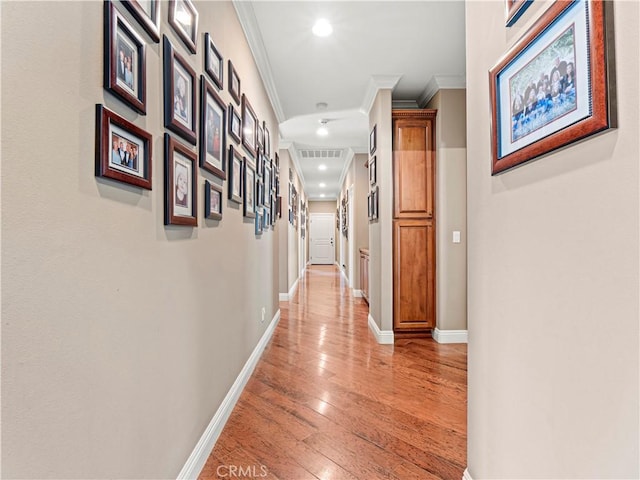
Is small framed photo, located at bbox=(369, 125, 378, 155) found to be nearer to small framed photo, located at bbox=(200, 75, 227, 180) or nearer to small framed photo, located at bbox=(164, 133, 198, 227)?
small framed photo, located at bbox=(200, 75, 227, 180)

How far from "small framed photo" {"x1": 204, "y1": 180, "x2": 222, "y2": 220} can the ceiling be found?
4.29 feet

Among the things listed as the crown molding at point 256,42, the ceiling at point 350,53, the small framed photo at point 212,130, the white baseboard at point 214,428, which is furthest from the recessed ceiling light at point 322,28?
the white baseboard at point 214,428

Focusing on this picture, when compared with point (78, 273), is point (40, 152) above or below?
above

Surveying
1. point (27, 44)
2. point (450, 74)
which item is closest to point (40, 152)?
point (27, 44)

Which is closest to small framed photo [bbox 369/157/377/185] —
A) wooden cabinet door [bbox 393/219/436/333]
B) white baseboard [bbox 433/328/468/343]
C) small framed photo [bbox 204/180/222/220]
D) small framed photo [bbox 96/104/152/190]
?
wooden cabinet door [bbox 393/219/436/333]

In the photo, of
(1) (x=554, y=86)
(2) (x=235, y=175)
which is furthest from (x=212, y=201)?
(1) (x=554, y=86)

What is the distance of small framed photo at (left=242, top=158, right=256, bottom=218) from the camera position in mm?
2322

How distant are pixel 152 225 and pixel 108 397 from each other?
524mm

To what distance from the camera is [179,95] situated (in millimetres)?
1280

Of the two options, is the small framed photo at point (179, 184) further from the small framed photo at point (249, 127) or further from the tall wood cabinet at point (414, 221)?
the tall wood cabinet at point (414, 221)

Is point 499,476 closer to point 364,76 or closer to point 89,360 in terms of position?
point 89,360

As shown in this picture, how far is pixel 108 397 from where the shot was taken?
2.89ft

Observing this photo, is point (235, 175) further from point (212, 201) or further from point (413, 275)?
point (413, 275)

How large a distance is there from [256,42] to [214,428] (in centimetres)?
265
